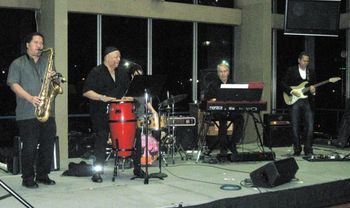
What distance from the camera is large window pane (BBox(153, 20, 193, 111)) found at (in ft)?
31.7

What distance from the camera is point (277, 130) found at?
9.12m

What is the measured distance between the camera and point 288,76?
25.5 ft

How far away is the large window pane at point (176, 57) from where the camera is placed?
380 inches

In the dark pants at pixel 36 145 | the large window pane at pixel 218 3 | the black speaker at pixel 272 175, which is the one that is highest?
the large window pane at pixel 218 3

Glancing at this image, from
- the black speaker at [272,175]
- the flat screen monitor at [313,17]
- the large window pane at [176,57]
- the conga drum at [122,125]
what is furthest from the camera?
the large window pane at [176,57]

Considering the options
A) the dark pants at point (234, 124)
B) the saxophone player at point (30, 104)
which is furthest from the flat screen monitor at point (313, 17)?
the saxophone player at point (30, 104)

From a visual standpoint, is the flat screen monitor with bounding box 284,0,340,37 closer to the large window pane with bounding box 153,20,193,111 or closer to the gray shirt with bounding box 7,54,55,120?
the large window pane with bounding box 153,20,193,111

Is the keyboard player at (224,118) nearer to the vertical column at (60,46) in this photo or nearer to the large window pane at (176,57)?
the vertical column at (60,46)

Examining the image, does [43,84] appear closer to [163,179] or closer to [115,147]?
[115,147]

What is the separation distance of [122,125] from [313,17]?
4820 mm

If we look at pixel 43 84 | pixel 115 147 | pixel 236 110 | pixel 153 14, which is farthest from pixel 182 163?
pixel 153 14

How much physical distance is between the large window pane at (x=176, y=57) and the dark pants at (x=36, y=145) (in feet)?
15.0

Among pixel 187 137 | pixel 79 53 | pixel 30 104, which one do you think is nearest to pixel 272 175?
pixel 30 104

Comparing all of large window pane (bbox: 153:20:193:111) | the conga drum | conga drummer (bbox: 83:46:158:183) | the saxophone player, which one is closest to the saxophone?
the saxophone player
